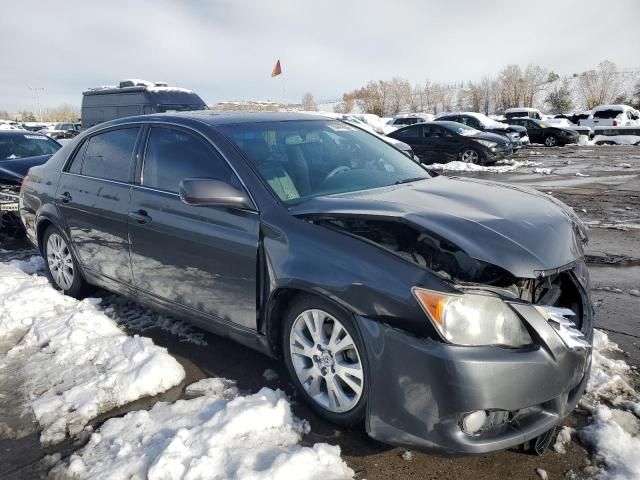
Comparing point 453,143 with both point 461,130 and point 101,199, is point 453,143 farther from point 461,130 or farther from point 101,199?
point 101,199

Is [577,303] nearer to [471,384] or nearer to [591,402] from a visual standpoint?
[591,402]

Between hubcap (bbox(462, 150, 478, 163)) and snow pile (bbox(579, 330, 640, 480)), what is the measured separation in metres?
12.8

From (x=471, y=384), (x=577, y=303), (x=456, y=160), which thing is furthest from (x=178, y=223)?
(x=456, y=160)

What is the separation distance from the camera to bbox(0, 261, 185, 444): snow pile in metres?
2.98

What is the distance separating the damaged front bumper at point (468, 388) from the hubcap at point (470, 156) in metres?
13.9

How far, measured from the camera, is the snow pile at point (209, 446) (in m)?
2.32

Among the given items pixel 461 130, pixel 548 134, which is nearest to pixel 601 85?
pixel 548 134

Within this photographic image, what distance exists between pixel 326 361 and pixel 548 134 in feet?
80.1

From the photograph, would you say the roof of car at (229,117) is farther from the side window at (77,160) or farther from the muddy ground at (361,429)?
the muddy ground at (361,429)

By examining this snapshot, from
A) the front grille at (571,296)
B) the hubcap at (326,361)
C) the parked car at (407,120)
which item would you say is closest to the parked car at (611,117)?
the parked car at (407,120)

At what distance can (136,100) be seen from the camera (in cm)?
1551

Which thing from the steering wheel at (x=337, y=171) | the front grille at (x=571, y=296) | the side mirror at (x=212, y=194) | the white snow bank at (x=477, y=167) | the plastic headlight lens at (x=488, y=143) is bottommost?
the front grille at (x=571, y=296)

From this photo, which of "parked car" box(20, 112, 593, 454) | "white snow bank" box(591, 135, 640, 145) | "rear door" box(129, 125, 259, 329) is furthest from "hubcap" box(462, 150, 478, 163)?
"rear door" box(129, 125, 259, 329)

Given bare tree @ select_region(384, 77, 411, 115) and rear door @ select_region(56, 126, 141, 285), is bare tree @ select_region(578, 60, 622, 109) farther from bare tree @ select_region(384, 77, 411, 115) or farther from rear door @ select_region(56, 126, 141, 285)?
rear door @ select_region(56, 126, 141, 285)
